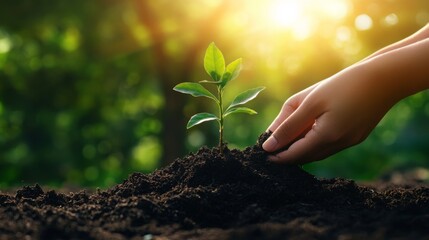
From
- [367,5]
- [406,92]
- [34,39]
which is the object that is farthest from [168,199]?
[34,39]

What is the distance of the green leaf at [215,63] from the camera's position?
288 cm

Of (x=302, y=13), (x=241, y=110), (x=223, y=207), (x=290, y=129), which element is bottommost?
(x=223, y=207)

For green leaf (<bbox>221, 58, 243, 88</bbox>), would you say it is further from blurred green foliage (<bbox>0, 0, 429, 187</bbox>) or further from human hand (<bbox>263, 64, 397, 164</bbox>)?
blurred green foliage (<bbox>0, 0, 429, 187</bbox>)

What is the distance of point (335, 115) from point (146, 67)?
11.3m

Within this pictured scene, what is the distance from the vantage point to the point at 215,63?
290cm

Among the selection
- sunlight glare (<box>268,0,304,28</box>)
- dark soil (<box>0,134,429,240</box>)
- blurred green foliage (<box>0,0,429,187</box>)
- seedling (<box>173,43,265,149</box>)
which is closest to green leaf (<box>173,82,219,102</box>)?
seedling (<box>173,43,265,149</box>)

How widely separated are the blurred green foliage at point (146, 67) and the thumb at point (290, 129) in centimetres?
626

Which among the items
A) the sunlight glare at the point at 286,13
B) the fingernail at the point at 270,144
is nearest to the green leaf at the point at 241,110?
the fingernail at the point at 270,144

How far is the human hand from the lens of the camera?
107 inches

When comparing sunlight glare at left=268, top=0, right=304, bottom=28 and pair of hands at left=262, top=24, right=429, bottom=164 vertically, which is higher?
sunlight glare at left=268, top=0, right=304, bottom=28

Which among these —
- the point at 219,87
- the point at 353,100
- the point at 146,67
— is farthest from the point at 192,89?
the point at 146,67

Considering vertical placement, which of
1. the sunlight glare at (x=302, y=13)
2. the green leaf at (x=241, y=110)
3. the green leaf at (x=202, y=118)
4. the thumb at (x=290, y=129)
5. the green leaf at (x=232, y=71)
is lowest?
the thumb at (x=290, y=129)

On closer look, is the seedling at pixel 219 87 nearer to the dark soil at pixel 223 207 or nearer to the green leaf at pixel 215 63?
the green leaf at pixel 215 63

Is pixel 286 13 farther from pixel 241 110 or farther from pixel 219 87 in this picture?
pixel 241 110
